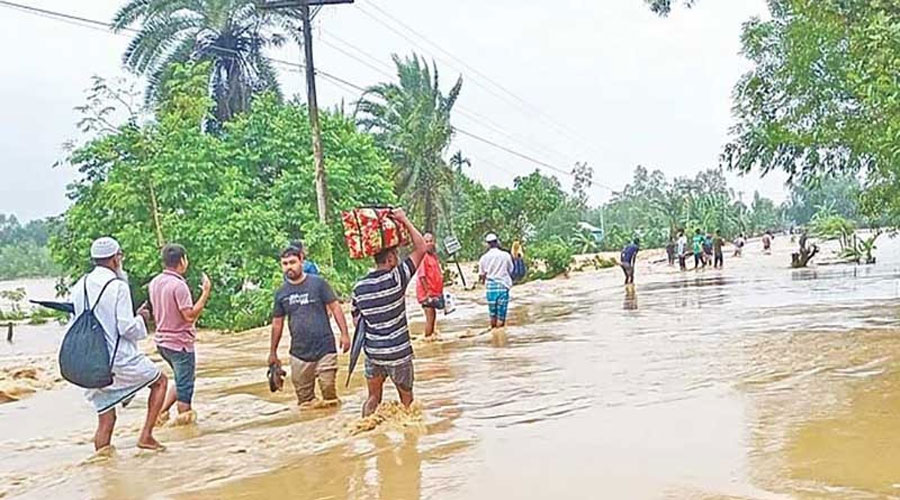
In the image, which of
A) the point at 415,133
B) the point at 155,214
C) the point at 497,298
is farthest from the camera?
the point at 415,133

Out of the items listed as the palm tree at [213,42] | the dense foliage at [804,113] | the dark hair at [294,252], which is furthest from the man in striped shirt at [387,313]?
the palm tree at [213,42]

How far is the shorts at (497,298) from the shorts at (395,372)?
8.19m

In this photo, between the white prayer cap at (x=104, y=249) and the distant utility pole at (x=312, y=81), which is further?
the distant utility pole at (x=312, y=81)

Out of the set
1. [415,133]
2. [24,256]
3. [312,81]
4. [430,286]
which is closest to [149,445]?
[430,286]

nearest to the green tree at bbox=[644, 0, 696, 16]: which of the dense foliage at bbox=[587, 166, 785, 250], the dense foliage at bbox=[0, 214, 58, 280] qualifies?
the dense foliage at bbox=[587, 166, 785, 250]

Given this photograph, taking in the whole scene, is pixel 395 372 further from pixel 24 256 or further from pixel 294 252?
pixel 24 256

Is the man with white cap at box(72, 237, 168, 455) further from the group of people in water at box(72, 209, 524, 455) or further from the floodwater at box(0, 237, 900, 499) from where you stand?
the floodwater at box(0, 237, 900, 499)

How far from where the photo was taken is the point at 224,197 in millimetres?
25734

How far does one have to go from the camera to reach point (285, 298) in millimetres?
8977

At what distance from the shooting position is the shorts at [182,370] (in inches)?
343

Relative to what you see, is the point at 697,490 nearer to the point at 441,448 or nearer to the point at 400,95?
the point at 441,448

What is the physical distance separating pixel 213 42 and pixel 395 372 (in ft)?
99.2

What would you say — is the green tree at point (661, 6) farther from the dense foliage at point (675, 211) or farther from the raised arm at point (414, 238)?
the dense foliage at point (675, 211)

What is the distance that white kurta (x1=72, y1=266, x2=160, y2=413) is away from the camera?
7.08 m
